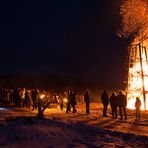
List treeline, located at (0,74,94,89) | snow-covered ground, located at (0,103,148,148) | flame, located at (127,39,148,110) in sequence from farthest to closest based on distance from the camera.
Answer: treeline, located at (0,74,94,89) → flame, located at (127,39,148,110) → snow-covered ground, located at (0,103,148,148)

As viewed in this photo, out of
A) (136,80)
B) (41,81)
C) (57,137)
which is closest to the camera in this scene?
(57,137)

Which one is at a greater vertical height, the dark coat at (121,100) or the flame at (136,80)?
the flame at (136,80)

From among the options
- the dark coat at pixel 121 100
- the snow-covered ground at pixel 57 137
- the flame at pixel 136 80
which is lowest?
the snow-covered ground at pixel 57 137

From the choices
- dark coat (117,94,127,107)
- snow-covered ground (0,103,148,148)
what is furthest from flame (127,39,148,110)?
snow-covered ground (0,103,148,148)

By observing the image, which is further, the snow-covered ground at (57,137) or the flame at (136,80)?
the flame at (136,80)

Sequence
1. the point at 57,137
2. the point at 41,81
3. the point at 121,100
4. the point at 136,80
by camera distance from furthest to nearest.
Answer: the point at 41,81, the point at 136,80, the point at 121,100, the point at 57,137

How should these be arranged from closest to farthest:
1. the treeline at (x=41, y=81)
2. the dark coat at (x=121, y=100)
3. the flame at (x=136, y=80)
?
the dark coat at (x=121, y=100) < the flame at (x=136, y=80) < the treeline at (x=41, y=81)

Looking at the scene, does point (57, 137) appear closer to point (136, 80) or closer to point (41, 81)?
point (136, 80)

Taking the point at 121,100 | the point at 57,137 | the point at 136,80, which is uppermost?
the point at 136,80

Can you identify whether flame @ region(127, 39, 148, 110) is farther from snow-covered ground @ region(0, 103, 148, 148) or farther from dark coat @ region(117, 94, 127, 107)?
snow-covered ground @ region(0, 103, 148, 148)

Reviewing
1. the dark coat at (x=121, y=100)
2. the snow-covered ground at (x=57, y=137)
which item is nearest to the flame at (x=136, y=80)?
the dark coat at (x=121, y=100)

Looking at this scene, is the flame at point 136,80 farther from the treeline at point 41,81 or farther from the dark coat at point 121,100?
the treeline at point 41,81

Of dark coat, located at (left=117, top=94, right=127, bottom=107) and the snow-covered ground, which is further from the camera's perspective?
dark coat, located at (left=117, top=94, right=127, bottom=107)

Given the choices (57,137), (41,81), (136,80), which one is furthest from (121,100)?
(41,81)
